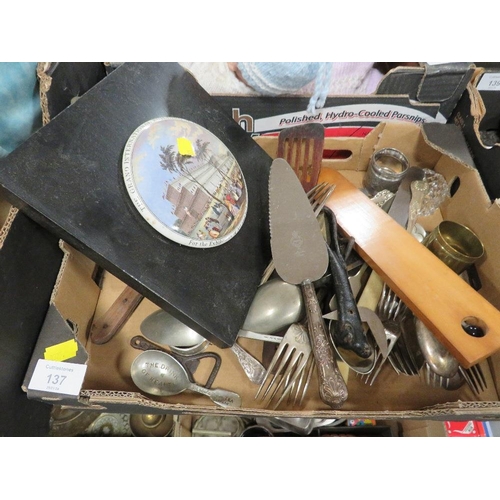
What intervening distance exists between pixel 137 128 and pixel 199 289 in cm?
28

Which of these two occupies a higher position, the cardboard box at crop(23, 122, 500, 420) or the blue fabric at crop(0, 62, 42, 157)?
the blue fabric at crop(0, 62, 42, 157)

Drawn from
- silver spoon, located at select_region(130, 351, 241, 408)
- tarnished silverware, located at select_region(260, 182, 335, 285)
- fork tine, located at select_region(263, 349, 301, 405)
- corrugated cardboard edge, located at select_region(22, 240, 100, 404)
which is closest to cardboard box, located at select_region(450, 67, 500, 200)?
tarnished silverware, located at select_region(260, 182, 335, 285)

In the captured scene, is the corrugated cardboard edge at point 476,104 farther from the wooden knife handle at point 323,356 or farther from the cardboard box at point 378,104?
the wooden knife handle at point 323,356

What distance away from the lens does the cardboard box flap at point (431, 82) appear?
33.6 inches

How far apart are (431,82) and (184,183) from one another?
64 cm

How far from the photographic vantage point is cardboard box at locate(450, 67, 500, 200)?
846mm

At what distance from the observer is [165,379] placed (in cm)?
70

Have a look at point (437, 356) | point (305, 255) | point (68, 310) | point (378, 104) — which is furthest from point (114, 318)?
point (378, 104)

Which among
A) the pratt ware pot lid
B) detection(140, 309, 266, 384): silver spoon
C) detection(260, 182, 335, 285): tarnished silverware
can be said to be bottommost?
detection(140, 309, 266, 384): silver spoon

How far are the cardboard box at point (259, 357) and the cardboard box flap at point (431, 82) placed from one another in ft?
0.22

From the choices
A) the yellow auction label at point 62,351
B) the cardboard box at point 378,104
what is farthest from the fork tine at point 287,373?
the cardboard box at point 378,104

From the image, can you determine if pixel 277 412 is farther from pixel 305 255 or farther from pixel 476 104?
pixel 476 104

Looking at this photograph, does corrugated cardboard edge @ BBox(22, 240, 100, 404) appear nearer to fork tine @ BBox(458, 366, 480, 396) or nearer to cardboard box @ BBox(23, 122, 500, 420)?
cardboard box @ BBox(23, 122, 500, 420)

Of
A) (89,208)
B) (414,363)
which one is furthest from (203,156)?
(414,363)
